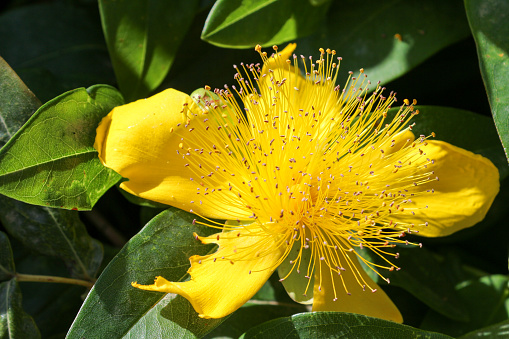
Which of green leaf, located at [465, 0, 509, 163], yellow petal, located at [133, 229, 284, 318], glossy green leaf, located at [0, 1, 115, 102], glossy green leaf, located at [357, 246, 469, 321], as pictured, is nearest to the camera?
yellow petal, located at [133, 229, 284, 318]

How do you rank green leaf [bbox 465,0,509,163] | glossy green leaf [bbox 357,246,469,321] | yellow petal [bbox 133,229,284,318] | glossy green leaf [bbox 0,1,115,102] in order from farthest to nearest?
glossy green leaf [bbox 0,1,115,102] → glossy green leaf [bbox 357,246,469,321] → green leaf [bbox 465,0,509,163] → yellow petal [bbox 133,229,284,318]

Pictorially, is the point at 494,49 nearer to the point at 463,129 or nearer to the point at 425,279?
the point at 463,129

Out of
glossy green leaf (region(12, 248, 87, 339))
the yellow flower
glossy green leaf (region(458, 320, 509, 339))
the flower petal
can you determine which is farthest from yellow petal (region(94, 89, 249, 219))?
glossy green leaf (region(458, 320, 509, 339))

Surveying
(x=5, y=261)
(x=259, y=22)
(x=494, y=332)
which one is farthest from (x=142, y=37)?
(x=494, y=332)

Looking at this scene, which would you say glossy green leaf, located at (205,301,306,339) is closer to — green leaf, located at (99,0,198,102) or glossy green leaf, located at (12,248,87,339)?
glossy green leaf, located at (12,248,87,339)

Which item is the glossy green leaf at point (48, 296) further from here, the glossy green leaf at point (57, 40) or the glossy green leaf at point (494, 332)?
the glossy green leaf at point (494, 332)

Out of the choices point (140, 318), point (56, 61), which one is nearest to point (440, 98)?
point (140, 318)

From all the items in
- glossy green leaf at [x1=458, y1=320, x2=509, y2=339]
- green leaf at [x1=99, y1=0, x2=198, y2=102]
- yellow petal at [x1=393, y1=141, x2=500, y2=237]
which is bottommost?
glossy green leaf at [x1=458, y1=320, x2=509, y2=339]
